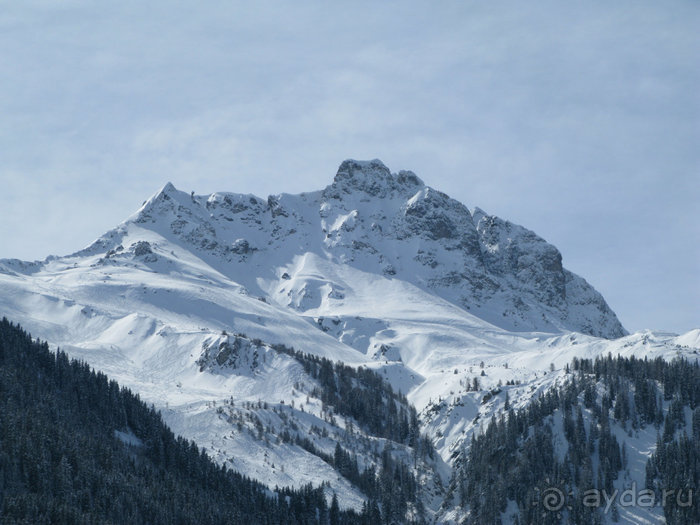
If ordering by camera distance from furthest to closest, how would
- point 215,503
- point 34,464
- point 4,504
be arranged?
point 215,503 < point 34,464 < point 4,504

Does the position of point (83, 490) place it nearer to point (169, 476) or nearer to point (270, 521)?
point (169, 476)

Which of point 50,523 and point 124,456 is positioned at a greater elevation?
point 124,456

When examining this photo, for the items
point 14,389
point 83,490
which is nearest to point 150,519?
point 83,490

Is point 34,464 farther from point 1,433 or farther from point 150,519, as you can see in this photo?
point 150,519

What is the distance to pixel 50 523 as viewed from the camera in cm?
15638

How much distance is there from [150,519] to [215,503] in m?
20.7

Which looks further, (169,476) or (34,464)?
(169,476)

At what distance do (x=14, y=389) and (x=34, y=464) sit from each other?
109 feet

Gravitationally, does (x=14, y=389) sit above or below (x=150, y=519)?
above

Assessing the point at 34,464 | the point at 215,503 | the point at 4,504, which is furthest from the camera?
the point at 215,503

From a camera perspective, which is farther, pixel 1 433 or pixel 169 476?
pixel 169 476

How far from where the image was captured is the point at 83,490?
17262 centimetres

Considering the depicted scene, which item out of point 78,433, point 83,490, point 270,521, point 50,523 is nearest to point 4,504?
point 50,523

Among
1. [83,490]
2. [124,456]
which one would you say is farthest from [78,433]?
[83,490]
